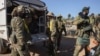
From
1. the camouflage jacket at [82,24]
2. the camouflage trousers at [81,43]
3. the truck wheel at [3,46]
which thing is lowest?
the truck wheel at [3,46]

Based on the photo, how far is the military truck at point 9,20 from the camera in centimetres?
974

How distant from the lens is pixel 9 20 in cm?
996

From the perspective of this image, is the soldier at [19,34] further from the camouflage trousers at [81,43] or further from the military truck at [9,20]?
the military truck at [9,20]

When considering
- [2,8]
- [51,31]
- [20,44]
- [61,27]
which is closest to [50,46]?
[51,31]

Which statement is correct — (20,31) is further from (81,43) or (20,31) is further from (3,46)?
(3,46)

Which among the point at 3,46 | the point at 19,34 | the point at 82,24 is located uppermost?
the point at 19,34

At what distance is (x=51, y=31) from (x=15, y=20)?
14.1 ft

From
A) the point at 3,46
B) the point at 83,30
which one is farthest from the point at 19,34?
the point at 3,46

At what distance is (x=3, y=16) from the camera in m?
9.79

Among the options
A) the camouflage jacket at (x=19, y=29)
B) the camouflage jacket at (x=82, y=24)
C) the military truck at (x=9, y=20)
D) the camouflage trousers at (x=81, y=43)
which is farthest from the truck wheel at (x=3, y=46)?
the camouflage jacket at (x=19, y=29)

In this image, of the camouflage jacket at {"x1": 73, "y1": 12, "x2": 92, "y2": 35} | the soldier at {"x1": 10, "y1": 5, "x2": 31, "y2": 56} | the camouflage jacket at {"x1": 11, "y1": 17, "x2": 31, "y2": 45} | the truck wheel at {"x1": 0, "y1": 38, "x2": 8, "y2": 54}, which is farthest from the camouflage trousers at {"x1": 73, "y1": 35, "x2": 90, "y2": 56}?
the truck wheel at {"x1": 0, "y1": 38, "x2": 8, "y2": 54}

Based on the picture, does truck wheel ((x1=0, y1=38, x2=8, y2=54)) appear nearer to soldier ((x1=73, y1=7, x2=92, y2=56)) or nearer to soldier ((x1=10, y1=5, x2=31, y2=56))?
soldier ((x1=73, y1=7, x2=92, y2=56))

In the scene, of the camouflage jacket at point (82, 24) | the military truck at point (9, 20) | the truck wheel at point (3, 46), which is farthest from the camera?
the truck wheel at point (3, 46)

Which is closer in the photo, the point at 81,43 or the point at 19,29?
the point at 19,29
